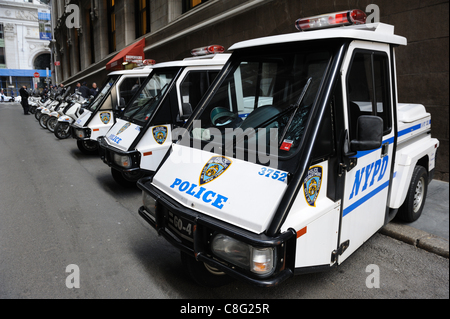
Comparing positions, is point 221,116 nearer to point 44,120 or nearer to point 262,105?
point 262,105

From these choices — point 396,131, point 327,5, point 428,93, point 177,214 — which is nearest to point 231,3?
point 327,5

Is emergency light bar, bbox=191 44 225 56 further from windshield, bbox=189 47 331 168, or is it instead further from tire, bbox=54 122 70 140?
tire, bbox=54 122 70 140

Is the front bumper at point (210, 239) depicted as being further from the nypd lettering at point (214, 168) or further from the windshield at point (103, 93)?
the windshield at point (103, 93)

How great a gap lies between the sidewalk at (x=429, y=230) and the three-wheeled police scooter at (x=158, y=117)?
3414mm

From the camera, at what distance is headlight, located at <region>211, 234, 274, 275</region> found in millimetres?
2314

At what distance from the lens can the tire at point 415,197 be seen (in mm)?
4047

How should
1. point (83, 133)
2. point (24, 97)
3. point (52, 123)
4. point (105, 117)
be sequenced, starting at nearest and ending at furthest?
point (83, 133), point (105, 117), point (52, 123), point (24, 97)

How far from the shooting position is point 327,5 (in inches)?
314

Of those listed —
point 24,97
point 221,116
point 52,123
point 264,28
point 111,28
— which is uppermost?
point 111,28

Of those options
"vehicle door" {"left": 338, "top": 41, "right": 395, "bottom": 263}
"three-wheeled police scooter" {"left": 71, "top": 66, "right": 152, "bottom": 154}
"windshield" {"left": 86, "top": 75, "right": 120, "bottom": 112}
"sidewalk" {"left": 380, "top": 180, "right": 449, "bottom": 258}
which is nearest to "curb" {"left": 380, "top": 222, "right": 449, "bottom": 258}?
"sidewalk" {"left": 380, "top": 180, "right": 449, "bottom": 258}

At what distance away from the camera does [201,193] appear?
2.78m

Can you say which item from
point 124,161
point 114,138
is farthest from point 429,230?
point 114,138

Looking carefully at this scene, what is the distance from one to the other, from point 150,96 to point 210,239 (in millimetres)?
4027

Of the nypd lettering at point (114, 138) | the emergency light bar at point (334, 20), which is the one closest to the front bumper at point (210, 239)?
the emergency light bar at point (334, 20)
